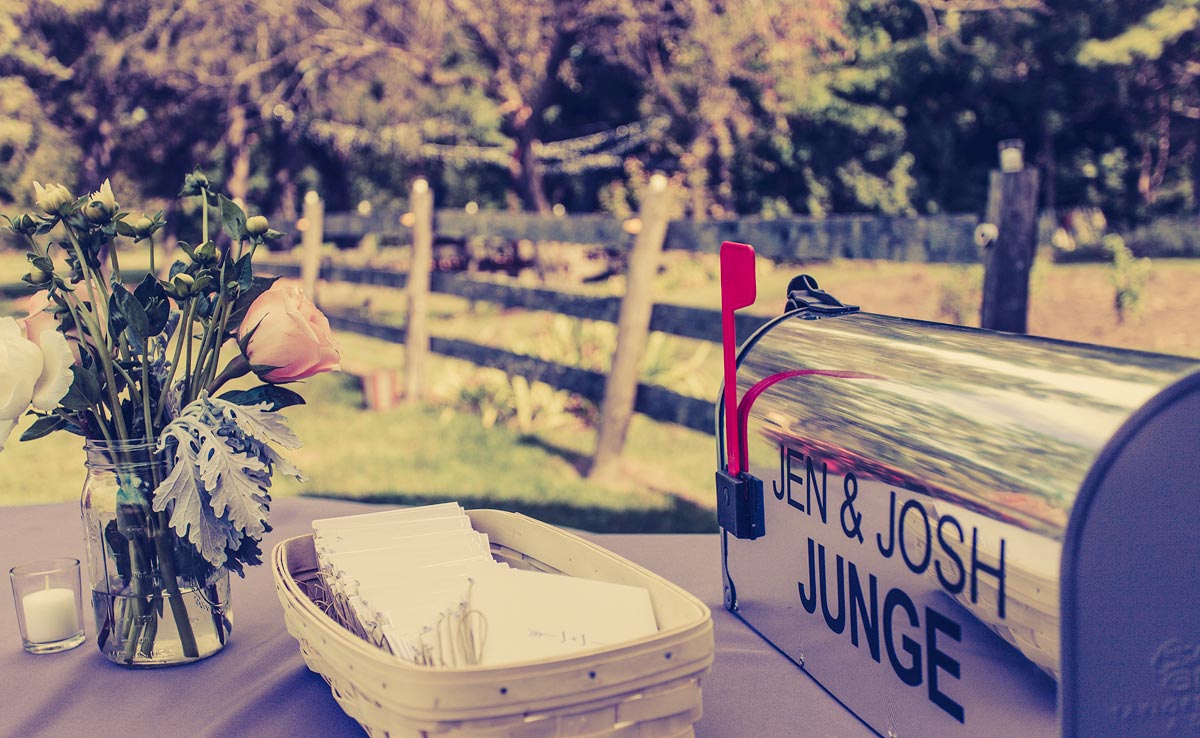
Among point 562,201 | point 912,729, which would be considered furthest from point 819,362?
point 562,201

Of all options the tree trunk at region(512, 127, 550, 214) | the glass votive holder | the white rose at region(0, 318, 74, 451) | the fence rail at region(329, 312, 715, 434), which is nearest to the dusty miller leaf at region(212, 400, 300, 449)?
the white rose at region(0, 318, 74, 451)

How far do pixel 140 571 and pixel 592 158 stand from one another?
60.0 ft

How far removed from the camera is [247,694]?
0.86 meters

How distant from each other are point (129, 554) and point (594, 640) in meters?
0.45

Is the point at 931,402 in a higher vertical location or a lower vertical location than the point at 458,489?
higher

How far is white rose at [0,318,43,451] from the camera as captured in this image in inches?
31.2

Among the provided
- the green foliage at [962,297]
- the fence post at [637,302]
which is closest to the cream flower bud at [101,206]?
the fence post at [637,302]

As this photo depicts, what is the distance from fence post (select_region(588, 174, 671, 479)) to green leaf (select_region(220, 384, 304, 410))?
3.35 metres

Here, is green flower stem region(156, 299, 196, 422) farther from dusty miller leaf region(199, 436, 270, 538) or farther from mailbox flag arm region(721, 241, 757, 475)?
mailbox flag arm region(721, 241, 757, 475)

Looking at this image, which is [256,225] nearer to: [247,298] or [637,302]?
[247,298]

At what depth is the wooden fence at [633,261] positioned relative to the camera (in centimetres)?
352

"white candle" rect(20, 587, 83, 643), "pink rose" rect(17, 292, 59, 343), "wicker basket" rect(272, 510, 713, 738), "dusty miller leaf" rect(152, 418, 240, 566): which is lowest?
"white candle" rect(20, 587, 83, 643)

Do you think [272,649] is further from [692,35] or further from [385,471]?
[692,35]

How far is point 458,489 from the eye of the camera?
15.2 ft
